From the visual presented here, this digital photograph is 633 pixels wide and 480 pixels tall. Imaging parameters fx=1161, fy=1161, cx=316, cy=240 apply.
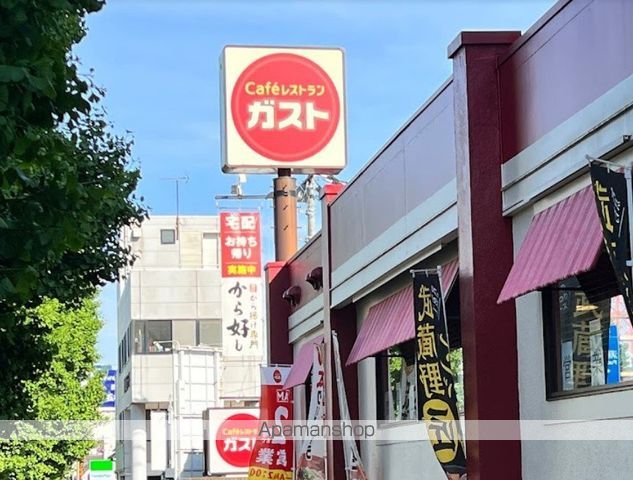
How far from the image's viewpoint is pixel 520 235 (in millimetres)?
10789

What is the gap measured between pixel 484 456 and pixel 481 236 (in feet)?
6.74

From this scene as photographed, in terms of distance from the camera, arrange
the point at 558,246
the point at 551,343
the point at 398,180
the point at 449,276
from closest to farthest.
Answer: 1. the point at 558,246
2. the point at 551,343
3. the point at 449,276
4. the point at 398,180

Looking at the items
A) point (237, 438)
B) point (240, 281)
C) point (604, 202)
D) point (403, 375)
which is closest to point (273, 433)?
point (237, 438)

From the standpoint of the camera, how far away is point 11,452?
103 feet

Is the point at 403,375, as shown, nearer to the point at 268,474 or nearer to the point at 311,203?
the point at 268,474

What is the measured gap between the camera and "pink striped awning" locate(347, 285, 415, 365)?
13562mm

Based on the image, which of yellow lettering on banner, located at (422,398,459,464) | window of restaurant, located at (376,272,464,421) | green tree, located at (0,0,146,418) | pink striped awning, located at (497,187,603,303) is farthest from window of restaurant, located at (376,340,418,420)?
green tree, located at (0,0,146,418)

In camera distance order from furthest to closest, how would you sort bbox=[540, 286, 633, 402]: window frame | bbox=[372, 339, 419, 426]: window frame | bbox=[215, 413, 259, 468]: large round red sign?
bbox=[215, 413, 259, 468]: large round red sign → bbox=[372, 339, 419, 426]: window frame → bbox=[540, 286, 633, 402]: window frame

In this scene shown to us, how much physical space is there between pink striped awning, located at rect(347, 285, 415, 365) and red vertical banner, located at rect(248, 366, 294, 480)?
15.9 feet

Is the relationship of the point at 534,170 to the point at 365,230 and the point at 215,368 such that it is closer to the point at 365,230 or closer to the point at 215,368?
the point at 365,230

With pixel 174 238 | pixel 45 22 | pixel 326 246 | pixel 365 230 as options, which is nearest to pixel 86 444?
pixel 326 246

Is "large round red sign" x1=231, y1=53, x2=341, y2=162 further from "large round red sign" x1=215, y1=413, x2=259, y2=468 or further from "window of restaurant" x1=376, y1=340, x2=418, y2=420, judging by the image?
"window of restaurant" x1=376, y1=340, x2=418, y2=420

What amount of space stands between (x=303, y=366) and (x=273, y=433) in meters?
2.17

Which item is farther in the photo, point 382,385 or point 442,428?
point 382,385
